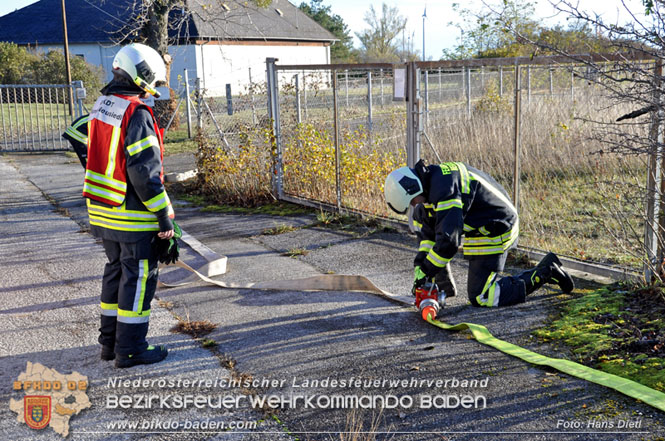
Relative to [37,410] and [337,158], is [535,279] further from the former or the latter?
[37,410]

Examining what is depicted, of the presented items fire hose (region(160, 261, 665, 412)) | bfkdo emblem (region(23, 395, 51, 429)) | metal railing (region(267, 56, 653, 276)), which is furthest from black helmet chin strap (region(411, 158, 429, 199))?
bfkdo emblem (region(23, 395, 51, 429))

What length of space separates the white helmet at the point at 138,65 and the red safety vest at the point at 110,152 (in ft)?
0.50

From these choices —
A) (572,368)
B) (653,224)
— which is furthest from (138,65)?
(653,224)

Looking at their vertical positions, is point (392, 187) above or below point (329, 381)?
above

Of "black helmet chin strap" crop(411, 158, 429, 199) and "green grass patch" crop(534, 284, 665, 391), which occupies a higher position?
"black helmet chin strap" crop(411, 158, 429, 199)

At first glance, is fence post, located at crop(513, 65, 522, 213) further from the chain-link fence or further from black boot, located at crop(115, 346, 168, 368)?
black boot, located at crop(115, 346, 168, 368)

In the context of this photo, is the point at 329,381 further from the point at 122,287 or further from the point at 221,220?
the point at 221,220

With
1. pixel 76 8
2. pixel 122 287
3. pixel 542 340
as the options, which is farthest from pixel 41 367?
pixel 76 8

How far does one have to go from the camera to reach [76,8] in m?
41.7

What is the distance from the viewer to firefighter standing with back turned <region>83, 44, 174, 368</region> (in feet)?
13.5

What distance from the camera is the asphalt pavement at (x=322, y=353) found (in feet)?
11.3

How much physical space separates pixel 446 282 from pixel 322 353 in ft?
5.14

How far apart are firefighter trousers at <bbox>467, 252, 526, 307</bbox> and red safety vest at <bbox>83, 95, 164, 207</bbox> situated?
2.84 metres

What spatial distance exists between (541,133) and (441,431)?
5.10 metres
